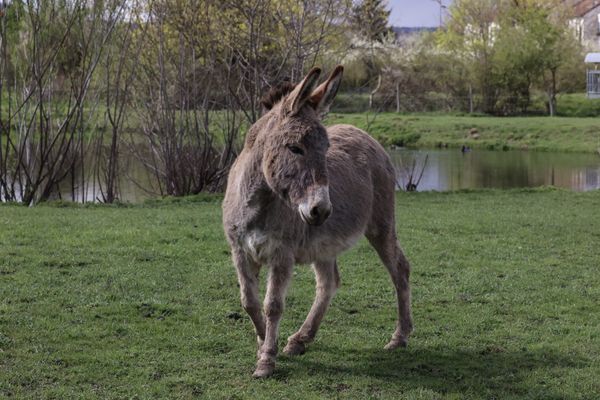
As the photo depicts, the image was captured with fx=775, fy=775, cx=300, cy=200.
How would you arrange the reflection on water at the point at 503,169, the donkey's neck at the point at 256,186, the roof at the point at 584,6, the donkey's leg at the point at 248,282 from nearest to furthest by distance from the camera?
the donkey's neck at the point at 256,186, the donkey's leg at the point at 248,282, the reflection on water at the point at 503,169, the roof at the point at 584,6

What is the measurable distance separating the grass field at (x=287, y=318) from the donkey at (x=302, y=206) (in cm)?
36

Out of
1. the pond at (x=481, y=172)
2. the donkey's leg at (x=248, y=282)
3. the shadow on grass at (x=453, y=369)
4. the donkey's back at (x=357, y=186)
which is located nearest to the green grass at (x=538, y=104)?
the pond at (x=481, y=172)

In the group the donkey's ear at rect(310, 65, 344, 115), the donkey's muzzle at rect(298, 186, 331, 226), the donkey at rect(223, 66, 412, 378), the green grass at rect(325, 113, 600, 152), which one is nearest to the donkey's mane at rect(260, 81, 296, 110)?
the donkey at rect(223, 66, 412, 378)

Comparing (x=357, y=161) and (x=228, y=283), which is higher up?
(x=357, y=161)

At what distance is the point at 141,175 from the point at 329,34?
750cm

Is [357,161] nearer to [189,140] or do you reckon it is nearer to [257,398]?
[257,398]

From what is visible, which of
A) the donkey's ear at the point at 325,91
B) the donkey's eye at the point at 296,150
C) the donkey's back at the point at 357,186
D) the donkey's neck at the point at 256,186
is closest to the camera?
the donkey's eye at the point at 296,150

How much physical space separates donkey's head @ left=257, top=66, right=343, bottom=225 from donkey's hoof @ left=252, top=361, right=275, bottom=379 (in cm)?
104

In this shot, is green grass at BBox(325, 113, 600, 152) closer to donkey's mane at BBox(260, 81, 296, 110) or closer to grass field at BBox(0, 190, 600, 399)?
grass field at BBox(0, 190, 600, 399)

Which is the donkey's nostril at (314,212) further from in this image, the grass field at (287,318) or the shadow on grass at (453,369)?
the shadow on grass at (453,369)

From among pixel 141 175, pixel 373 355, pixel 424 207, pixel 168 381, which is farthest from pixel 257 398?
pixel 141 175

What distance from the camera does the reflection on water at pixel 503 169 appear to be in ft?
68.9

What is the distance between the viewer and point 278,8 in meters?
14.8

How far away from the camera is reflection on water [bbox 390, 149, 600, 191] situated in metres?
21.0
